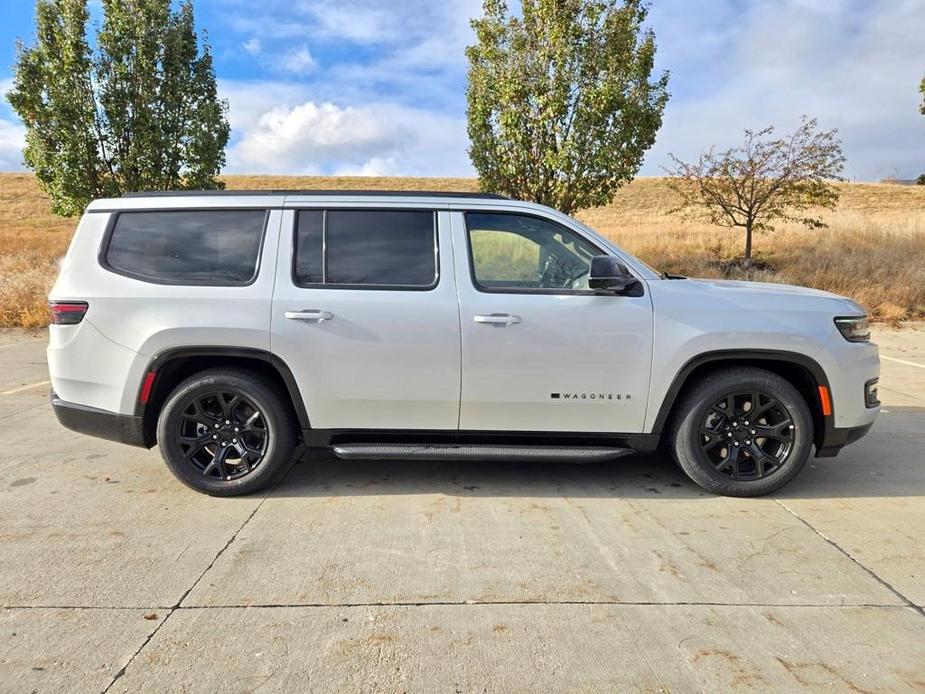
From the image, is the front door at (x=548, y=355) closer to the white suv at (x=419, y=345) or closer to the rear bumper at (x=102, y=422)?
the white suv at (x=419, y=345)

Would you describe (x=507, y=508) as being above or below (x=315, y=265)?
below

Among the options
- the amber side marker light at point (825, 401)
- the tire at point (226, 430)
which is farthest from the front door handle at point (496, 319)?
the amber side marker light at point (825, 401)

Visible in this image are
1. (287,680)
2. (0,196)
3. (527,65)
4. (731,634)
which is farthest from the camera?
(0,196)

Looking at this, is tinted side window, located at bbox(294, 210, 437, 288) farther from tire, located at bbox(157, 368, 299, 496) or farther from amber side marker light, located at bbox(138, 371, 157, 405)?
amber side marker light, located at bbox(138, 371, 157, 405)

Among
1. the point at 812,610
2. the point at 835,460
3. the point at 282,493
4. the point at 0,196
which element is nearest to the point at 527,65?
the point at 835,460

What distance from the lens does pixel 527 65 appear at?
12625 millimetres

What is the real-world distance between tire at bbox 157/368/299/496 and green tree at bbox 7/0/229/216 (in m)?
12.2

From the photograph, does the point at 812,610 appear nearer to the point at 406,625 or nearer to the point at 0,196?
the point at 406,625

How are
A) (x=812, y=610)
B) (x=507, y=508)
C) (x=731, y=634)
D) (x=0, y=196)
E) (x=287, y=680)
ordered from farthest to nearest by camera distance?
(x=0, y=196) < (x=507, y=508) < (x=812, y=610) < (x=731, y=634) < (x=287, y=680)

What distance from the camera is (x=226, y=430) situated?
4.07 m

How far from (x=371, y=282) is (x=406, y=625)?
6.82 feet

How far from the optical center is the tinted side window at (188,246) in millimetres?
4043

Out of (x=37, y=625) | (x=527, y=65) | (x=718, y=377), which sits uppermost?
(x=527, y=65)

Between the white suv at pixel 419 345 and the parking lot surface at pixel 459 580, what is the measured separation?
377mm
